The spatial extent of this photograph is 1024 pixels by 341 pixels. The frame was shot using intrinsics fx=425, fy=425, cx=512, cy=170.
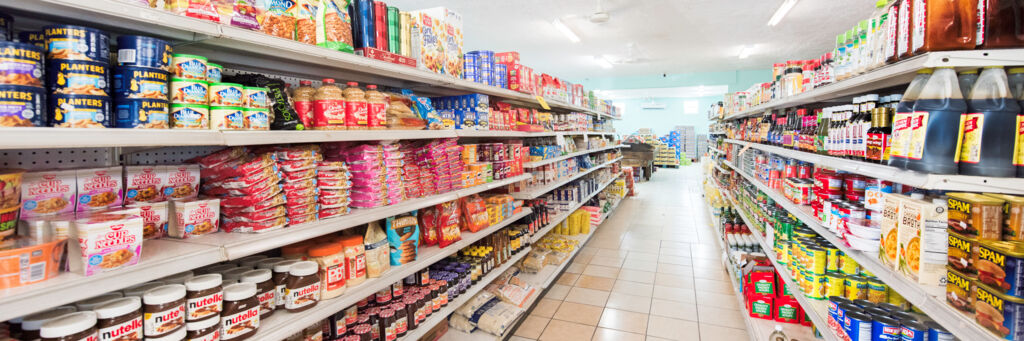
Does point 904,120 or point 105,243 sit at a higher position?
point 904,120

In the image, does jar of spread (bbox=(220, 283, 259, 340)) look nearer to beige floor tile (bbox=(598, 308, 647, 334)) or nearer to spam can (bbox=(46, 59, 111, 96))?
spam can (bbox=(46, 59, 111, 96))

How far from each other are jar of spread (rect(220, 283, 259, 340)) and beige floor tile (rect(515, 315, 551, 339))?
216 cm

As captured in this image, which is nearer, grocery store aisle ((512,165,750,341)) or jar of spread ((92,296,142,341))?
jar of spread ((92,296,142,341))

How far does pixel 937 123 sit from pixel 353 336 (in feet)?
7.33

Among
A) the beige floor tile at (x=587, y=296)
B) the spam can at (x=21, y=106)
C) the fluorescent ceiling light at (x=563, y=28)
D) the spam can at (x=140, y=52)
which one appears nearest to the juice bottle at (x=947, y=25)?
the spam can at (x=140, y=52)

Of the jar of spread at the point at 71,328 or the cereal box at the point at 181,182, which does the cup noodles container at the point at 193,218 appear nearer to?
the cereal box at the point at 181,182

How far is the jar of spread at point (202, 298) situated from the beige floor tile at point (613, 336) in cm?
257

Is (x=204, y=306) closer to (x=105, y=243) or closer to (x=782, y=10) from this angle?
(x=105, y=243)

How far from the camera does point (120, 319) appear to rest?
42.5 inches

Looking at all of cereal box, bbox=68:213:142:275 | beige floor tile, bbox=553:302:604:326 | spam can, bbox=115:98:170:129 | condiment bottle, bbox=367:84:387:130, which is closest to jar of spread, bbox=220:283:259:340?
cereal box, bbox=68:213:142:275

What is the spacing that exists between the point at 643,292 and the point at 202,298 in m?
3.66

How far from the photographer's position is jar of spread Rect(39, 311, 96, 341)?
974mm

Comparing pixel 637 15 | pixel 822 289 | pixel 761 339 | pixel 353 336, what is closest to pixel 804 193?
pixel 822 289

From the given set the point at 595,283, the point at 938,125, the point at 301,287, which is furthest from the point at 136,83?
the point at 595,283
